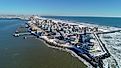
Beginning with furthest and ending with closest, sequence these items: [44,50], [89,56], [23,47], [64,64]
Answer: [23,47] < [44,50] < [89,56] < [64,64]

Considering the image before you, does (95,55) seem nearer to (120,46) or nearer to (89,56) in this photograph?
(89,56)

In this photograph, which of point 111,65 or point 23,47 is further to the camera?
point 23,47

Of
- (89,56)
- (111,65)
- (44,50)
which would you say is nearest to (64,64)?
(89,56)

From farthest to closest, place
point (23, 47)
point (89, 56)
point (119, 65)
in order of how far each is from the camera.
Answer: point (23, 47) < point (89, 56) < point (119, 65)

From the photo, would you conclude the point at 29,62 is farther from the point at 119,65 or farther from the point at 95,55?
the point at 119,65

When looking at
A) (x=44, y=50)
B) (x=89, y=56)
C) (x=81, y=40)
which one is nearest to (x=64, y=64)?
(x=89, y=56)

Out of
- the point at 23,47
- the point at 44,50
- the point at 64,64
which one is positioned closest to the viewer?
the point at 64,64

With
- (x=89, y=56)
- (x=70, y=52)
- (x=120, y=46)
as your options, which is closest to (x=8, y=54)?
(x=70, y=52)

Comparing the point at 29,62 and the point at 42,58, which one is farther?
the point at 42,58

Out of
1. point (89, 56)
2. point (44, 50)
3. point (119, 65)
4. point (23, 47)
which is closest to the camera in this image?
point (119, 65)
